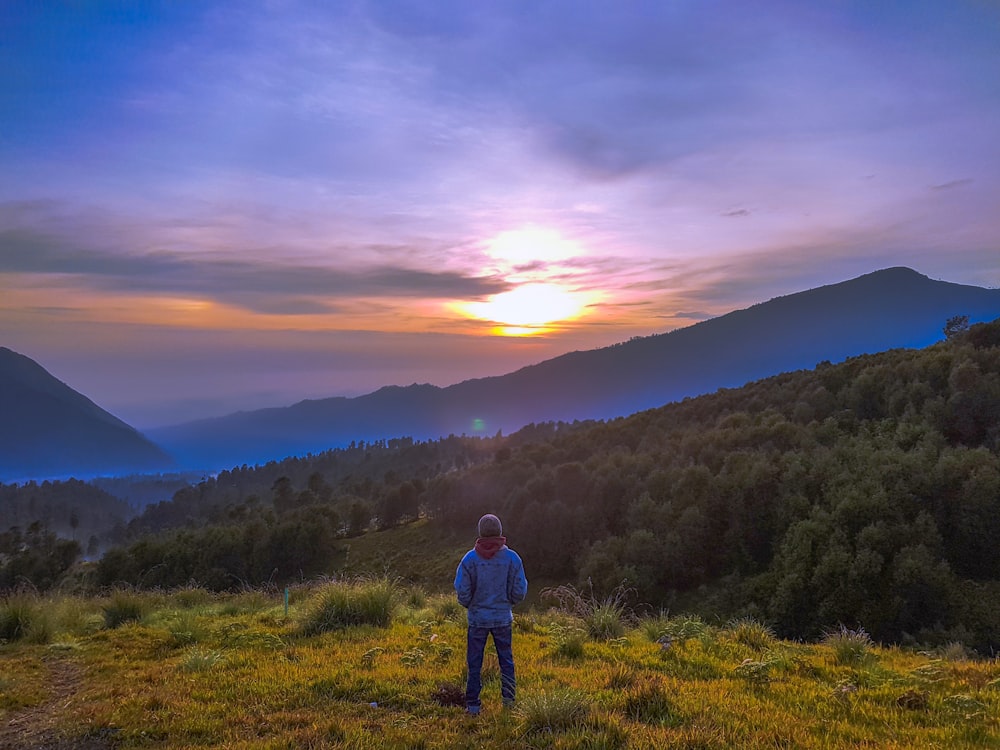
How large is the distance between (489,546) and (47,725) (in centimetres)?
515

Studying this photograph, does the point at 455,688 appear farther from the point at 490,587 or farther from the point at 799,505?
the point at 799,505

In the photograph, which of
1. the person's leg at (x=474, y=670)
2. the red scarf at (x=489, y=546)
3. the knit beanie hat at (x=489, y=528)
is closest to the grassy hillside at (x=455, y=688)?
the person's leg at (x=474, y=670)

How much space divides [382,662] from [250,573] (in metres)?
70.7

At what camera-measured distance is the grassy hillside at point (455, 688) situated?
17.2ft

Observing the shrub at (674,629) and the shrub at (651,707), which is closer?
the shrub at (651,707)

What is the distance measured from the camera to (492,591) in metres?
6.27

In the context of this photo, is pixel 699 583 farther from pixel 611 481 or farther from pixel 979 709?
pixel 979 709

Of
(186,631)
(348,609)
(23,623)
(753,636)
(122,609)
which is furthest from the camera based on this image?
(122,609)

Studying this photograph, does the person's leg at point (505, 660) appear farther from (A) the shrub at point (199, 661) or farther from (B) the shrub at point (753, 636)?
(B) the shrub at point (753, 636)

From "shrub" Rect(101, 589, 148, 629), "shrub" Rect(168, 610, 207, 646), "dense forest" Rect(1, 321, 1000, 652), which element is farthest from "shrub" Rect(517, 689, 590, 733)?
"dense forest" Rect(1, 321, 1000, 652)

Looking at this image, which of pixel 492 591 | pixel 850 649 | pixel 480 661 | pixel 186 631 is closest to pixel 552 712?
pixel 480 661

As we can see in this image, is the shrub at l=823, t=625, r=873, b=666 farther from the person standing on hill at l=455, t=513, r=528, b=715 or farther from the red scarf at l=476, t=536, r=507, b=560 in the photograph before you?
the red scarf at l=476, t=536, r=507, b=560

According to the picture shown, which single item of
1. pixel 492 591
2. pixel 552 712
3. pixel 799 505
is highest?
pixel 492 591

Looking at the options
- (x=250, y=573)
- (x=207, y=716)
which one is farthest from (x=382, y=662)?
(x=250, y=573)
